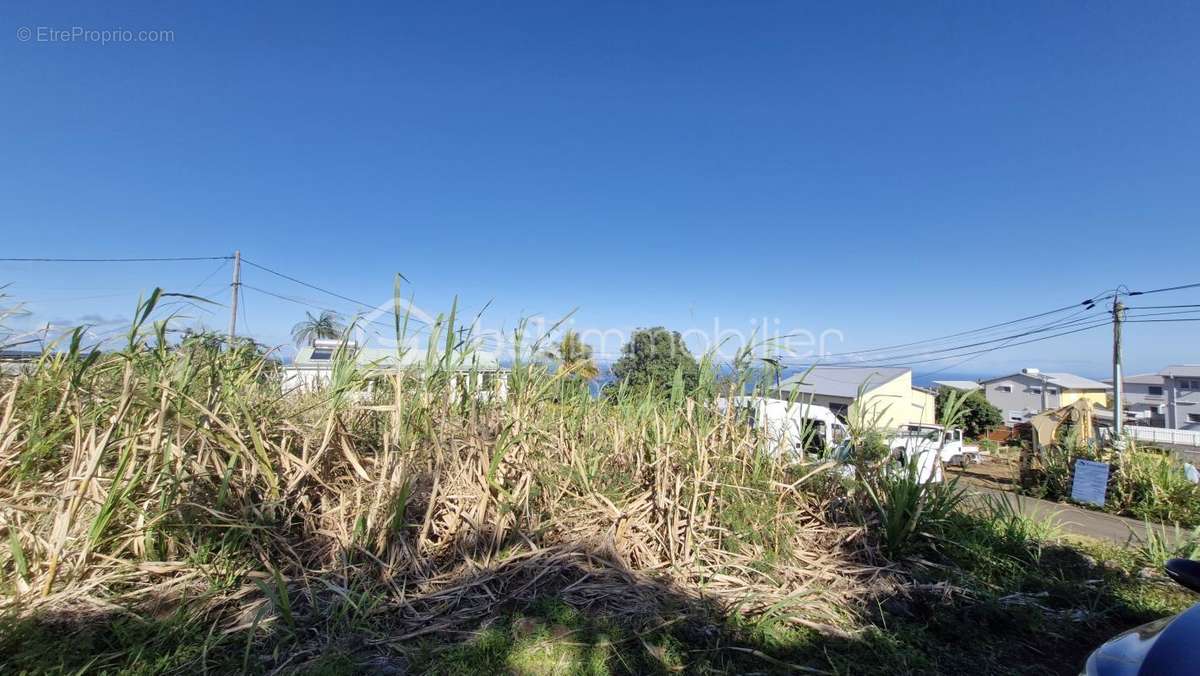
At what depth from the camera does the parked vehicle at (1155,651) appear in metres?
1.21

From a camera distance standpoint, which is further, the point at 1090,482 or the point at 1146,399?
the point at 1146,399

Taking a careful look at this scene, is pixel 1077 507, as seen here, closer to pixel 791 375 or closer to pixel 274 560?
pixel 791 375

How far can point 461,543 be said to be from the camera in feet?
7.57

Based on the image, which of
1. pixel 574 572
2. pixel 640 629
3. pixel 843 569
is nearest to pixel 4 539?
pixel 574 572

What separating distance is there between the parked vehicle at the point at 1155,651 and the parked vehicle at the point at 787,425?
1.61 meters

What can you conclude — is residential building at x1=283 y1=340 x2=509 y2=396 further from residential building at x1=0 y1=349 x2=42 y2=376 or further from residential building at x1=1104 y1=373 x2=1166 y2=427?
residential building at x1=1104 y1=373 x2=1166 y2=427

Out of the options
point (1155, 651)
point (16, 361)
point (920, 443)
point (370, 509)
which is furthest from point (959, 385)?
point (16, 361)

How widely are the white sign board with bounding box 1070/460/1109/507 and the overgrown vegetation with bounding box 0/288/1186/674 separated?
438 centimetres

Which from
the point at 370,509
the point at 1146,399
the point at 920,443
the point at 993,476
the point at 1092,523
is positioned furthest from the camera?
the point at 1146,399

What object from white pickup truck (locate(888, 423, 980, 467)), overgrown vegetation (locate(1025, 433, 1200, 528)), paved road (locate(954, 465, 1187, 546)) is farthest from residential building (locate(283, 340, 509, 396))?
overgrown vegetation (locate(1025, 433, 1200, 528))

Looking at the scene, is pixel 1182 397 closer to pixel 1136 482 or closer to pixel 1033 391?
pixel 1033 391

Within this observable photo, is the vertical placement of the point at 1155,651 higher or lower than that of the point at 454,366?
lower

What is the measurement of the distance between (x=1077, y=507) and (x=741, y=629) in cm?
738

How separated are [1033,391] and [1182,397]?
906 centimetres
